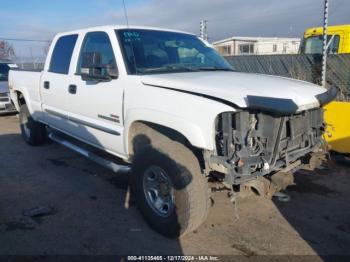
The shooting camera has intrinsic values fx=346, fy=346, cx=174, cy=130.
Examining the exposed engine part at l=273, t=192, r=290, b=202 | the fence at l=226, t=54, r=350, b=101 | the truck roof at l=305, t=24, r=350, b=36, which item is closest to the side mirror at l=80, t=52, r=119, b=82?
the exposed engine part at l=273, t=192, r=290, b=202

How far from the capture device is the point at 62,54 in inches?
209

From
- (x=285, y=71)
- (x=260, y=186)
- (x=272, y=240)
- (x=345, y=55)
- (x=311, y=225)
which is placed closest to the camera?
(x=260, y=186)

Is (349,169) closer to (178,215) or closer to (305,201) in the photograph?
(305,201)

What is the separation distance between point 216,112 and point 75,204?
2328 millimetres

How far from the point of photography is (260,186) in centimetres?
316

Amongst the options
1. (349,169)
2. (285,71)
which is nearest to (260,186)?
(349,169)

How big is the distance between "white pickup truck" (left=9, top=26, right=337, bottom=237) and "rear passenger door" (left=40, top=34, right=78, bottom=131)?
115 mm

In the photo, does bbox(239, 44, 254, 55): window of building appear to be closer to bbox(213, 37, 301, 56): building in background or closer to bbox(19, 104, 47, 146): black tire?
bbox(213, 37, 301, 56): building in background

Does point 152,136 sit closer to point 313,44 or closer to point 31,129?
point 31,129

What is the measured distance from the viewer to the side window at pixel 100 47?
409cm

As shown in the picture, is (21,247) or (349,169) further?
(349,169)

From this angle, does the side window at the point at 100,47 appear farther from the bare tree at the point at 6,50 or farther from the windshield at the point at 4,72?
the bare tree at the point at 6,50

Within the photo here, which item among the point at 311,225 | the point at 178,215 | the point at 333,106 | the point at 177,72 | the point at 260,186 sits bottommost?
the point at 311,225

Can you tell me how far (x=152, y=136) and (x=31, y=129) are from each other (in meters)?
4.04
